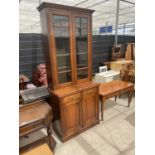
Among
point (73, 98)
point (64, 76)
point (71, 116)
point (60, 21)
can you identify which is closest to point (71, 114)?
point (71, 116)

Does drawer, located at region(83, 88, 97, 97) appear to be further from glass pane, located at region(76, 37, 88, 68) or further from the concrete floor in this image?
the concrete floor

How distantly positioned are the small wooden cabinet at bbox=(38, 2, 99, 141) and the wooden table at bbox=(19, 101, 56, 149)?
267 mm

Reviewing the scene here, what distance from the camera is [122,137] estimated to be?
2479 mm

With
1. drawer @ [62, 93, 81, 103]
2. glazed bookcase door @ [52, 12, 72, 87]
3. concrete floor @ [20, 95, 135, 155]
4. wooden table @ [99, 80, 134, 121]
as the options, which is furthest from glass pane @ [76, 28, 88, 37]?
concrete floor @ [20, 95, 135, 155]

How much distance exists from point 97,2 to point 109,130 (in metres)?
5.02

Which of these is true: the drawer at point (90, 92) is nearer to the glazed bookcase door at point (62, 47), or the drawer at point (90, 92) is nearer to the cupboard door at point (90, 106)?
the cupboard door at point (90, 106)

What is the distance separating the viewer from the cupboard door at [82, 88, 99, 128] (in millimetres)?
2561

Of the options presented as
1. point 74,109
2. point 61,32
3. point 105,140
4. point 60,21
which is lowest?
point 105,140

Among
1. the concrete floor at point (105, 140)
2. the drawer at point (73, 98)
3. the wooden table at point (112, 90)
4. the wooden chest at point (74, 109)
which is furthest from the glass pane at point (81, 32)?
the concrete floor at point (105, 140)

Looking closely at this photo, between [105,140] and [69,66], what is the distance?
1.30 metres

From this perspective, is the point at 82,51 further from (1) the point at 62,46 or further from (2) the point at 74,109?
(2) the point at 74,109

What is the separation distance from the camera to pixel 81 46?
257 centimetres
